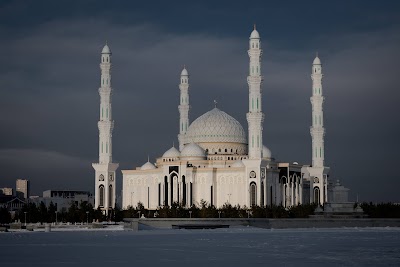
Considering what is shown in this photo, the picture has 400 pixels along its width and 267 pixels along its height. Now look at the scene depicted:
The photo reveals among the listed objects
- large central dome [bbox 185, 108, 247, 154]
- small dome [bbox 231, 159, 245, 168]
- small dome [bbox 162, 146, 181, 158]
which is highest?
large central dome [bbox 185, 108, 247, 154]

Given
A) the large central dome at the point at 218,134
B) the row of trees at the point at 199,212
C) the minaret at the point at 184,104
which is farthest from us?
the minaret at the point at 184,104

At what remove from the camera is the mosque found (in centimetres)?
11069

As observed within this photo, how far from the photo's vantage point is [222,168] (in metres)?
117

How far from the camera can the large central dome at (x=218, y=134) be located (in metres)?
124

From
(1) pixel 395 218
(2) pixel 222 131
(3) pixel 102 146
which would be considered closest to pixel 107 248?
(1) pixel 395 218

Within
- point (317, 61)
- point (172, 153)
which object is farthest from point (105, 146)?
point (317, 61)

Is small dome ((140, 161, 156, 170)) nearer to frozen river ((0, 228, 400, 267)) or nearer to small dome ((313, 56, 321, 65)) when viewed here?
small dome ((313, 56, 321, 65))

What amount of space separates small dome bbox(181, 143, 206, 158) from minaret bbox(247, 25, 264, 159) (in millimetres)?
10840

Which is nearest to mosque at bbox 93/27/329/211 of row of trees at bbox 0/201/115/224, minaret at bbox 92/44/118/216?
minaret at bbox 92/44/118/216

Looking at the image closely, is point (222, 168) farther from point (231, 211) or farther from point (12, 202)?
point (12, 202)

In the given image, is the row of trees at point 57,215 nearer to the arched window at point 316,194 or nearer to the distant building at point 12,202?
the arched window at point 316,194

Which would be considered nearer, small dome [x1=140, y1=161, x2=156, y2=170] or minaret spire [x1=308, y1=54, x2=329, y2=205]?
minaret spire [x1=308, y1=54, x2=329, y2=205]

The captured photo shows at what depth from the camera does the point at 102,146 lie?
116 m

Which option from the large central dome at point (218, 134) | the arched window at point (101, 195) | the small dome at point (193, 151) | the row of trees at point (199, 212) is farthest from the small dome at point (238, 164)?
the arched window at point (101, 195)
